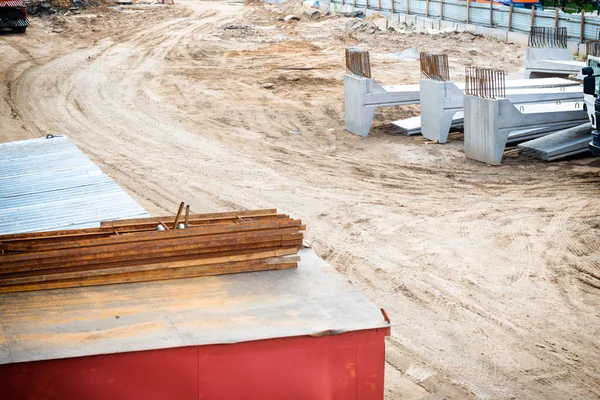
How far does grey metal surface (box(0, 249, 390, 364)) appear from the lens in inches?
212

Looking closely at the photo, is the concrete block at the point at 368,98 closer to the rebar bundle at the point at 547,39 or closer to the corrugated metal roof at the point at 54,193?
the rebar bundle at the point at 547,39

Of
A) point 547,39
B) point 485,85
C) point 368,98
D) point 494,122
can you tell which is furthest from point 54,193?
point 547,39

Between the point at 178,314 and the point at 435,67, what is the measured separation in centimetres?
1229

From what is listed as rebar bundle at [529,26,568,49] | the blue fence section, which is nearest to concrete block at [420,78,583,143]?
rebar bundle at [529,26,568,49]

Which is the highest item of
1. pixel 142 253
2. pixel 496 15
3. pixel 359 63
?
pixel 142 253

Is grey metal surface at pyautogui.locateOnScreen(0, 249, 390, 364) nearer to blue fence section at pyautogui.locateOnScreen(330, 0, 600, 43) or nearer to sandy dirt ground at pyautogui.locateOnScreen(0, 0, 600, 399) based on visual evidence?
sandy dirt ground at pyautogui.locateOnScreen(0, 0, 600, 399)

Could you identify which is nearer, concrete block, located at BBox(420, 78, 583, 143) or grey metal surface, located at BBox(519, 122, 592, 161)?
grey metal surface, located at BBox(519, 122, 592, 161)

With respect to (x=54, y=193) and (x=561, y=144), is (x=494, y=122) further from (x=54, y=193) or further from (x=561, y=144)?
(x=54, y=193)

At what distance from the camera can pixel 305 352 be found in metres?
5.53

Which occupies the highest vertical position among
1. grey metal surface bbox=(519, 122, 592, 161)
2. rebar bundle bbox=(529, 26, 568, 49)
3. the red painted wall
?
the red painted wall

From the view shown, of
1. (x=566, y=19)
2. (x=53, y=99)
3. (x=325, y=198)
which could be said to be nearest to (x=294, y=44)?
(x=566, y=19)

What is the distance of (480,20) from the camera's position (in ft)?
114

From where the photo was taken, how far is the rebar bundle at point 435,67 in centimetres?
1683

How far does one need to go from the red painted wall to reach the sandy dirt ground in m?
1.78
